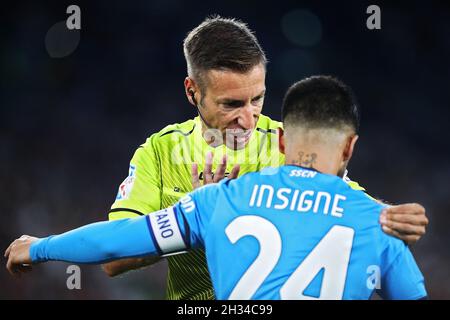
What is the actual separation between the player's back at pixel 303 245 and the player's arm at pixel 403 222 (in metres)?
0.03

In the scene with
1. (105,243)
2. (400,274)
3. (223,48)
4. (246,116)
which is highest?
(223,48)

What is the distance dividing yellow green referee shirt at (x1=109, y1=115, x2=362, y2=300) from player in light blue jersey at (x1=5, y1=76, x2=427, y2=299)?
1.10 meters

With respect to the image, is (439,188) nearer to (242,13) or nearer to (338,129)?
(242,13)

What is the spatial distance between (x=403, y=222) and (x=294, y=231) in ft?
1.36

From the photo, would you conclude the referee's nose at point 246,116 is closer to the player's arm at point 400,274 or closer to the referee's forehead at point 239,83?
the referee's forehead at point 239,83

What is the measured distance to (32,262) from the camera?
295 centimetres

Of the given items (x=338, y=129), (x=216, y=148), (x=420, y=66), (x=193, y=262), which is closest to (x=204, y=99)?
(x=216, y=148)

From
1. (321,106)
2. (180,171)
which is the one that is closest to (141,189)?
(180,171)

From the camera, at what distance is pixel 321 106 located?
9.07 ft

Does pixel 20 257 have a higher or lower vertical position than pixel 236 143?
lower

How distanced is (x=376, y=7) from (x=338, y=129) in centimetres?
764

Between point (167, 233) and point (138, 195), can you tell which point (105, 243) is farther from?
point (138, 195)

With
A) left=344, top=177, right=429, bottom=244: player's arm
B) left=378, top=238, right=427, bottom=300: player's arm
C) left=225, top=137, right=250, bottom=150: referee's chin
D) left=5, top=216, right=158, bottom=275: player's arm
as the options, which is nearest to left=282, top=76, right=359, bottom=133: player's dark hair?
left=344, top=177, right=429, bottom=244: player's arm

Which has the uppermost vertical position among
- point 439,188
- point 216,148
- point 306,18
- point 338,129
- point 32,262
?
point 306,18
